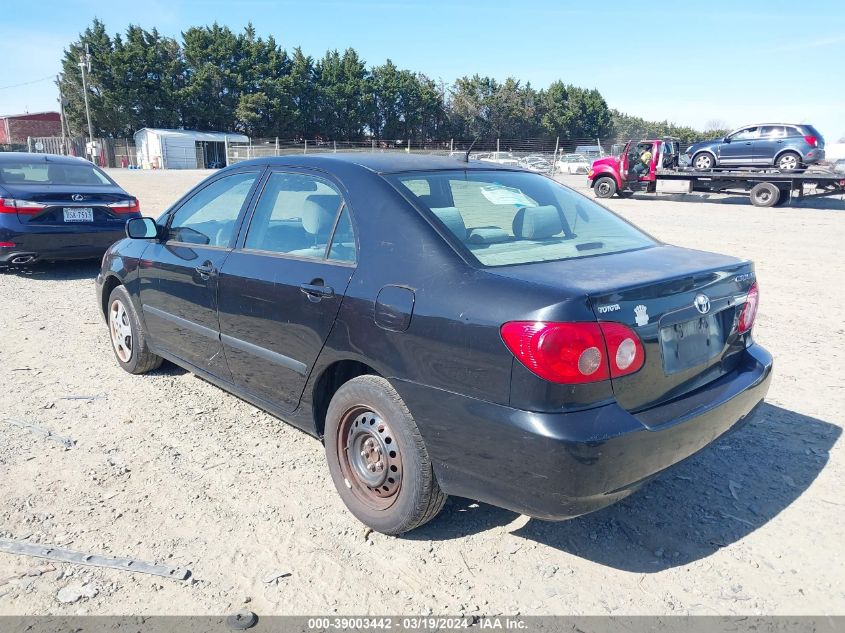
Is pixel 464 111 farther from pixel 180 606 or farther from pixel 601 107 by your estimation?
pixel 180 606

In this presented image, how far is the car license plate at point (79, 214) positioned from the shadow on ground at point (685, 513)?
675 centimetres

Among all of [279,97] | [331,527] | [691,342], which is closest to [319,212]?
[331,527]

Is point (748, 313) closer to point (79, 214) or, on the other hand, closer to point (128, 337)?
point (128, 337)

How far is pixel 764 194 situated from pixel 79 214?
1949 cm

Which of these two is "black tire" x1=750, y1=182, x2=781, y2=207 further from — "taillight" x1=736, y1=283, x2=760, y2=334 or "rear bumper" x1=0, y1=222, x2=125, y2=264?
"taillight" x1=736, y1=283, x2=760, y2=334

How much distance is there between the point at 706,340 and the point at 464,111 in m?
72.6

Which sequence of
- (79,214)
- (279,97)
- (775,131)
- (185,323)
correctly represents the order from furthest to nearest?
(279,97) < (775,131) < (79,214) < (185,323)

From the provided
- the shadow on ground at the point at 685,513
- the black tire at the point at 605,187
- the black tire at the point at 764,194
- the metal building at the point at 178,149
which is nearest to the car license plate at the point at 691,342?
the shadow on ground at the point at 685,513

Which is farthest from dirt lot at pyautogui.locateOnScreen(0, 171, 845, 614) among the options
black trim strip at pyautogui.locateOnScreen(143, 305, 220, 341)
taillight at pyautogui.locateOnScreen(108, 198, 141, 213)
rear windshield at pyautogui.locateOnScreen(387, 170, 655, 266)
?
taillight at pyautogui.locateOnScreen(108, 198, 141, 213)

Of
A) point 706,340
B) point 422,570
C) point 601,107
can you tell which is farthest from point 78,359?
point 601,107

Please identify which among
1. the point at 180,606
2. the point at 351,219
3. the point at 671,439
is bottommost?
the point at 180,606

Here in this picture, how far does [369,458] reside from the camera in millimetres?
2875

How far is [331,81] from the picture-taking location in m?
68.2

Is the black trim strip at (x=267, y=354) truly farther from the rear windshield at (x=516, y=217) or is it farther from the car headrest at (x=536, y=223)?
the car headrest at (x=536, y=223)
